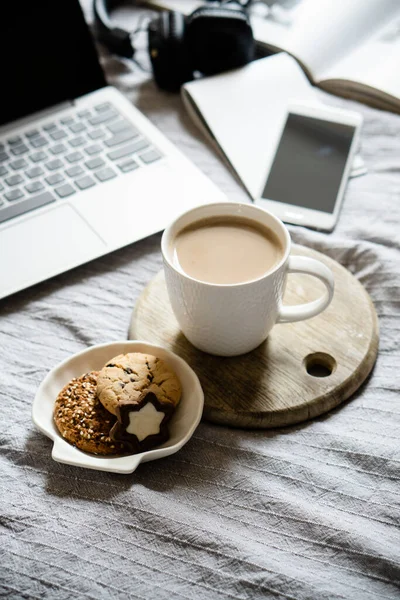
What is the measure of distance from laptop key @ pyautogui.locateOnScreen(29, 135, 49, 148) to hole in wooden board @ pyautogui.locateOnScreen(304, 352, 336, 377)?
42 cm

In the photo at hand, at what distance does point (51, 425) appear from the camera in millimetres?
462

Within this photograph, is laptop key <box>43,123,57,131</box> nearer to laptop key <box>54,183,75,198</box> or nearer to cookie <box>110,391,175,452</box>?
laptop key <box>54,183,75,198</box>

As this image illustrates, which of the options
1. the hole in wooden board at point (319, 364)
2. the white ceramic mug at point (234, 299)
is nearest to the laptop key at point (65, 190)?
the white ceramic mug at point (234, 299)

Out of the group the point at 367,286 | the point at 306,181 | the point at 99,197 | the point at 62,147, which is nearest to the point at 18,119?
the point at 62,147

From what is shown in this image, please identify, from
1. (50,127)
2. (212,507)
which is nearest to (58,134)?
(50,127)

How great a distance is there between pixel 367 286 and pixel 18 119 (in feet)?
1.56

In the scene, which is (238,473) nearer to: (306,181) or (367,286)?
(367,286)

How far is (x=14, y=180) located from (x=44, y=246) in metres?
0.11

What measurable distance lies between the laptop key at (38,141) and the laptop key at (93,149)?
6cm

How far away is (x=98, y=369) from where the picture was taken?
20.0 inches

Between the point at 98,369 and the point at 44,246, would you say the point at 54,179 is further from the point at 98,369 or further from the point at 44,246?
the point at 98,369

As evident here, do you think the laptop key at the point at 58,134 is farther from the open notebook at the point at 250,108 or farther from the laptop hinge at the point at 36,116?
the open notebook at the point at 250,108

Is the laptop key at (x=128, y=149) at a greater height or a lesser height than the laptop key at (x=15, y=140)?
lesser

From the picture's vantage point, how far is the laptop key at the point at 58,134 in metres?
0.73
